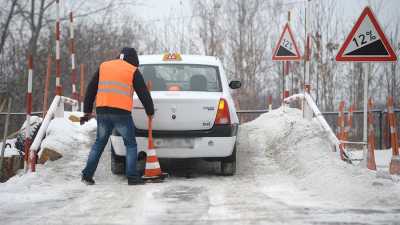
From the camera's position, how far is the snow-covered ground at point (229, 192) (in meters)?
6.00

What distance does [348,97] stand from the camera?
2648 centimetres

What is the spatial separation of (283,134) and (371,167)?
1911 mm

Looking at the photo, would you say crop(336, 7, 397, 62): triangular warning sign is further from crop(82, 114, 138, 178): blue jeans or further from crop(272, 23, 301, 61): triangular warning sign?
crop(272, 23, 301, 61): triangular warning sign

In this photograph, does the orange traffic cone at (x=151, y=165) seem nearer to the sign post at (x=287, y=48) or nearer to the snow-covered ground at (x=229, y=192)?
the snow-covered ground at (x=229, y=192)

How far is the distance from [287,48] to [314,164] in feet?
16.3

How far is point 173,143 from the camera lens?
8.48m

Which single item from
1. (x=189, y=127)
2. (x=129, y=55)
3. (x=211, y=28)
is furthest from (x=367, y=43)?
(x=211, y=28)

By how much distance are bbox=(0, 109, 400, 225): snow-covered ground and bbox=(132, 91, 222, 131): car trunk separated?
79 centimetres

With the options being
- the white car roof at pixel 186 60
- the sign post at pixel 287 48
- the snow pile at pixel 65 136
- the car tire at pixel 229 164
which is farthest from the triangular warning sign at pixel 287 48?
the car tire at pixel 229 164

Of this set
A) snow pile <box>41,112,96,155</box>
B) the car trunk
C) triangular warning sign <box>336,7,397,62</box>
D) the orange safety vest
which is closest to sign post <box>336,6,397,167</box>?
triangular warning sign <box>336,7,397,62</box>

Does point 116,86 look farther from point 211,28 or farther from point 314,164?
point 211,28

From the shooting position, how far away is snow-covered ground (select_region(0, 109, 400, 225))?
600cm

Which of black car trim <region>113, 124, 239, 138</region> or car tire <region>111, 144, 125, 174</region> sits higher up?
black car trim <region>113, 124, 239, 138</region>

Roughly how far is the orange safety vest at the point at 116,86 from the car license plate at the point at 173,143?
0.61 meters
